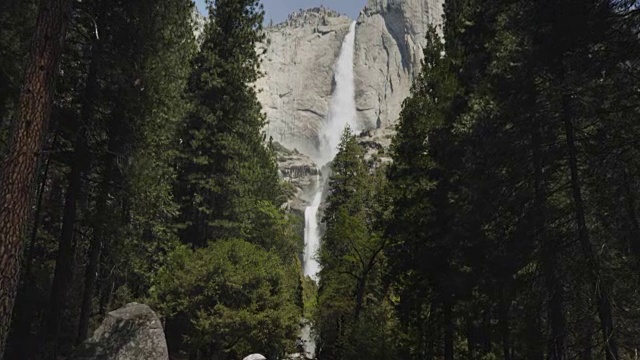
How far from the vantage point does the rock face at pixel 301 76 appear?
367 feet

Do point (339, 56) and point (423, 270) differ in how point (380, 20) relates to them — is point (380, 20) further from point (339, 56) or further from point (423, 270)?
point (423, 270)

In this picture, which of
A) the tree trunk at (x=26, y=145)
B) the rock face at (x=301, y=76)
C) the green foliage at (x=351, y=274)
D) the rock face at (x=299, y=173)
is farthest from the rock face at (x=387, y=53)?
the tree trunk at (x=26, y=145)

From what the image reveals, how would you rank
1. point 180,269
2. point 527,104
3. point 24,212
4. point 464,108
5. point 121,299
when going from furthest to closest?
point 121,299 < point 180,269 < point 464,108 < point 527,104 < point 24,212

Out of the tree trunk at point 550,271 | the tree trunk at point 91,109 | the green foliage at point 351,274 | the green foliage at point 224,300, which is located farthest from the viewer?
the green foliage at point 351,274

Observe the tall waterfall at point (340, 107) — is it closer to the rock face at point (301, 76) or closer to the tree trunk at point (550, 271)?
the rock face at point (301, 76)

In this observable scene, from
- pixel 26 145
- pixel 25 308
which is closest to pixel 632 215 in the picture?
pixel 26 145

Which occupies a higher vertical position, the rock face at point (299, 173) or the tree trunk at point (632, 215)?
the rock face at point (299, 173)

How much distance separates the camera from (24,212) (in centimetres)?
534

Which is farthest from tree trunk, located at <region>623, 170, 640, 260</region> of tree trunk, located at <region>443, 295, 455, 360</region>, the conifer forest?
tree trunk, located at <region>443, 295, 455, 360</region>

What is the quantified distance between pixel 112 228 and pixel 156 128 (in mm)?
3010

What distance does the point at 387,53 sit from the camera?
11738cm

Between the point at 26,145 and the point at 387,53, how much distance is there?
11782cm

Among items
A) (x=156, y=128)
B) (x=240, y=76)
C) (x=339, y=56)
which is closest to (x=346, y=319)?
(x=240, y=76)

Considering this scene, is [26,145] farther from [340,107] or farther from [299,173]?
[340,107]
